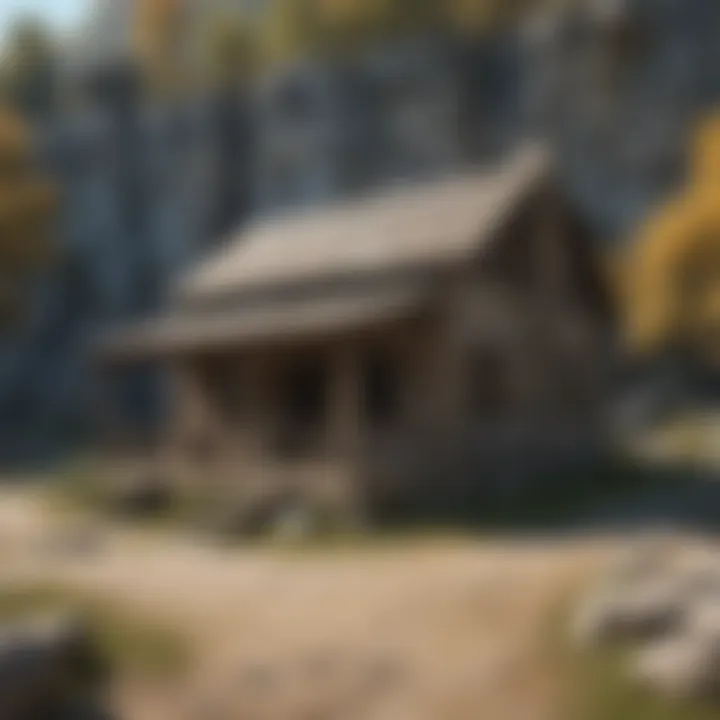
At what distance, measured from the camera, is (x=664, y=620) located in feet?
33.1

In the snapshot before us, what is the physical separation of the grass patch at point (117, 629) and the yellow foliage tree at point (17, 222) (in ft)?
55.9

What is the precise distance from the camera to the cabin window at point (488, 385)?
20719 millimetres

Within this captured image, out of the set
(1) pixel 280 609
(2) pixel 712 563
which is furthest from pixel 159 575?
(2) pixel 712 563

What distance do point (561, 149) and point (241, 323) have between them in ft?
81.0

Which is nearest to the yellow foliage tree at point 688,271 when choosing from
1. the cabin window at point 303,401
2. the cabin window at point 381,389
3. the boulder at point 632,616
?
→ the cabin window at point 381,389

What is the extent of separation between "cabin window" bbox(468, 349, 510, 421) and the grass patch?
957cm

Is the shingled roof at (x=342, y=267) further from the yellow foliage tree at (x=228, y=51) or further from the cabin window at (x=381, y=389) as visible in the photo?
the yellow foliage tree at (x=228, y=51)

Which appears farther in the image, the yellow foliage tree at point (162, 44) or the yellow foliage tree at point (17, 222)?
the yellow foliage tree at point (162, 44)

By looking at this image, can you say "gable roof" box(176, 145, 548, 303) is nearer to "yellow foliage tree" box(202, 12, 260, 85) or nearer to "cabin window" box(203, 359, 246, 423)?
"cabin window" box(203, 359, 246, 423)

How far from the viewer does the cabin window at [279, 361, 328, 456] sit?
21875mm

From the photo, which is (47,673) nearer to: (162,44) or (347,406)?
(347,406)

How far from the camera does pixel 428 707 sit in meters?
9.63

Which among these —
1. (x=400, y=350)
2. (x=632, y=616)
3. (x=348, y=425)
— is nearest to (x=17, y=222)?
(x=400, y=350)

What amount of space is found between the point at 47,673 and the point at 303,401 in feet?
42.2
